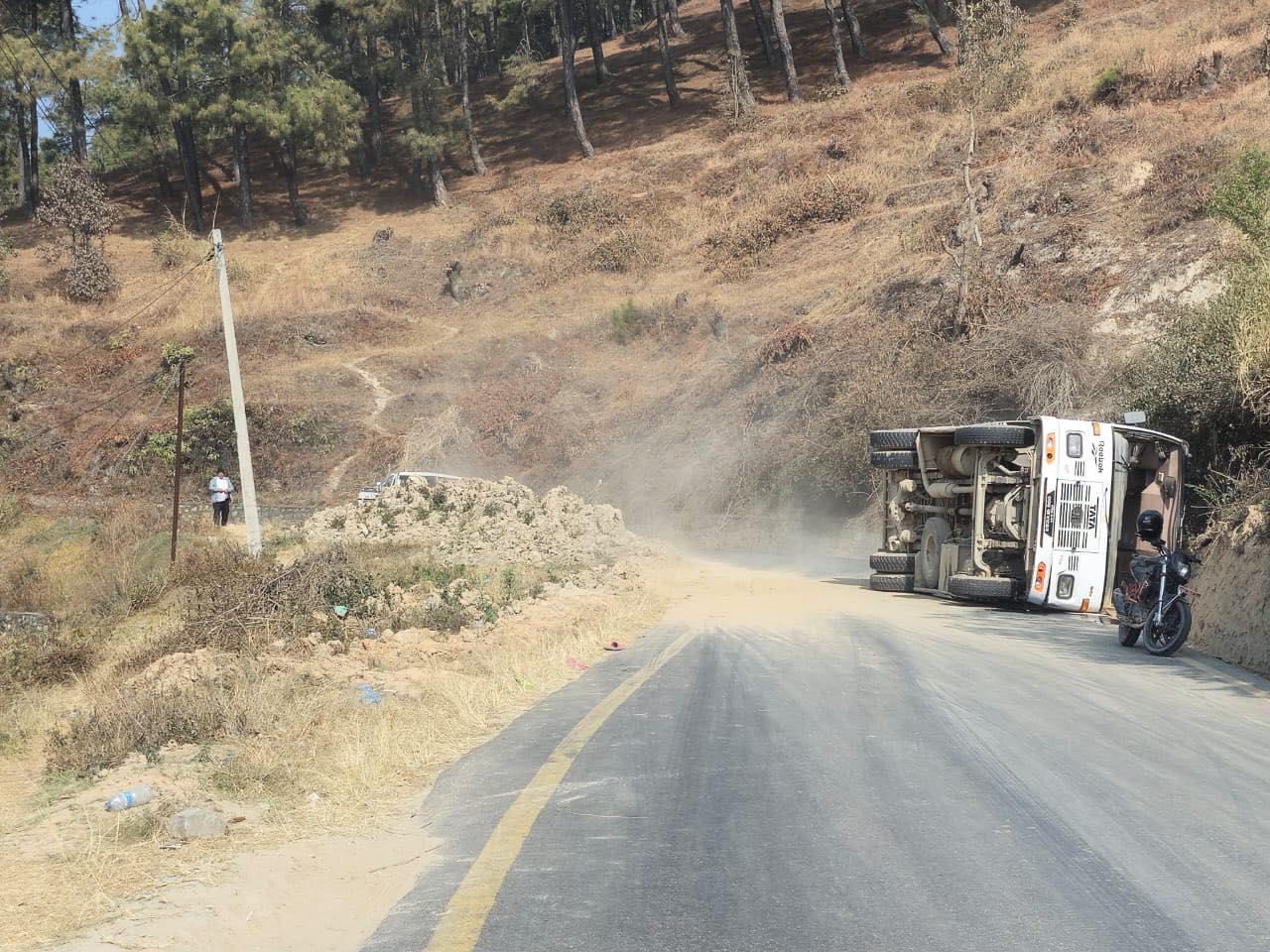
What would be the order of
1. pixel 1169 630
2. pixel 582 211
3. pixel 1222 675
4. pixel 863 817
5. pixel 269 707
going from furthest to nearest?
pixel 582 211, pixel 1169 630, pixel 1222 675, pixel 269 707, pixel 863 817

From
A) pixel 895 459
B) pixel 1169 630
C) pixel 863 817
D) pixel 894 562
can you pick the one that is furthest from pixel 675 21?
pixel 863 817

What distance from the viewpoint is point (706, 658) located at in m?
11.6

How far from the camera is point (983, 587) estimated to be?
51.4 ft

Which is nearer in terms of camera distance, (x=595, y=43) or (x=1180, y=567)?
(x=1180, y=567)

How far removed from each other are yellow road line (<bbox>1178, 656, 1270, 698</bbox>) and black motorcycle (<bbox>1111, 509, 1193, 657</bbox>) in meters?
0.19

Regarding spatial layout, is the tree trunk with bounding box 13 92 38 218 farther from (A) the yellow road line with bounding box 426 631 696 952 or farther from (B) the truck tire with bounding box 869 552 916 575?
(A) the yellow road line with bounding box 426 631 696 952

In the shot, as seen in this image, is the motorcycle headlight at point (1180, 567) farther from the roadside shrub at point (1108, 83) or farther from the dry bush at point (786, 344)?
the roadside shrub at point (1108, 83)

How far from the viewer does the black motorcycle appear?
11.6m

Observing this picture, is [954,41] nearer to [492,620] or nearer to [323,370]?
[323,370]

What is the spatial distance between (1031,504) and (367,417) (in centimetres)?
3283

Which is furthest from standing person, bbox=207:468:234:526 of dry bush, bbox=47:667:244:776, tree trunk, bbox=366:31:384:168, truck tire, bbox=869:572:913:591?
tree trunk, bbox=366:31:384:168

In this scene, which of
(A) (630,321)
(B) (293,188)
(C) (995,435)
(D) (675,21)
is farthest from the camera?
(D) (675,21)

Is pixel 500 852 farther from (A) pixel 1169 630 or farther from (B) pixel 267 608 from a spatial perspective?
(B) pixel 267 608

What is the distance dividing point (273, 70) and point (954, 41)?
34959 mm
